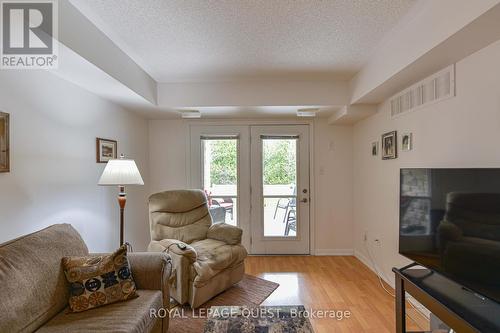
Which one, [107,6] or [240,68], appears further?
[240,68]

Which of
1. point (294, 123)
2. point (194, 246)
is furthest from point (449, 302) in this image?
point (294, 123)

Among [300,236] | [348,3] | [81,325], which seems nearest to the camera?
[81,325]

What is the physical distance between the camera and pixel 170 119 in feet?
12.9

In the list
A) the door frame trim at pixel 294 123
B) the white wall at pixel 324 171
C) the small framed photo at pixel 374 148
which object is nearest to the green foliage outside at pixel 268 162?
the door frame trim at pixel 294 123

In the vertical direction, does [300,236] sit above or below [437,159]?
below

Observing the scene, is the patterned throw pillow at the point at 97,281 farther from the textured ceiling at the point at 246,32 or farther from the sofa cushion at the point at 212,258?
the textured ceiling at the point at 246,32

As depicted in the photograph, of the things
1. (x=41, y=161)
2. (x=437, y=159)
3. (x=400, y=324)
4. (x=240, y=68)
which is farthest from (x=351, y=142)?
(x=41, y=161)

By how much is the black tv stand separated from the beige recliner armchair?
5.04 ft

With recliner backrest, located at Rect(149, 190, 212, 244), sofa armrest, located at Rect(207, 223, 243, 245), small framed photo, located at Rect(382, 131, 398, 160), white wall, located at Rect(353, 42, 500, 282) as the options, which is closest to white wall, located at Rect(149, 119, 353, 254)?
white wall, located at Rect(353, 42, 500, 282)

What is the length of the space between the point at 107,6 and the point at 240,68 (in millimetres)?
1371

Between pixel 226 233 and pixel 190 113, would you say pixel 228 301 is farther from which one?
pixel 190 113

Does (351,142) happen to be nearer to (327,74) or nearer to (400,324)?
(327,74)

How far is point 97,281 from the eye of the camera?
162 centimetres

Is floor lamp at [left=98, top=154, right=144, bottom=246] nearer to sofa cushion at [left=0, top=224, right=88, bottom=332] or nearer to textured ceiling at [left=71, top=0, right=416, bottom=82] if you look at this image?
sofa cushion at [left=0, top=224, right=88, bottom=332]
